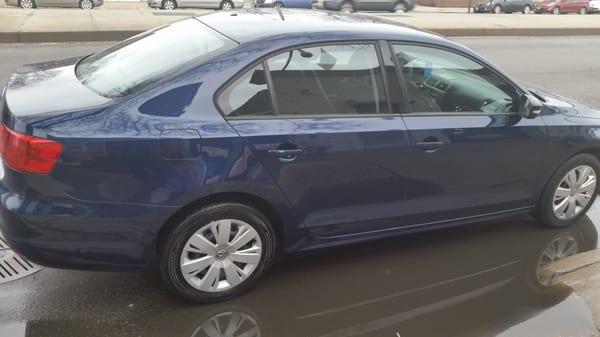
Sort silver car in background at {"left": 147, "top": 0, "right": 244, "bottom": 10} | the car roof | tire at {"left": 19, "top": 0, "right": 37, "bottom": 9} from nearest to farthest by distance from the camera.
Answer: the car roof → tire at {"left": 19, "top": 0, "right": 37, "bottom": 9} → silver car in background at {"left": 147, "top": 0, "right": 244, "bottom": 10}

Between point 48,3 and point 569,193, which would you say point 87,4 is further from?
point 569,193

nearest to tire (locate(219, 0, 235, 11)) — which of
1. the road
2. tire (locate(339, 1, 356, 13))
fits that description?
tire (locate(339, 1, 356, 13))

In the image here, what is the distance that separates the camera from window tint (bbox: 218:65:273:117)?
3.03 m

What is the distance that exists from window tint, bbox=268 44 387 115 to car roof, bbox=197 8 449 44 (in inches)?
4.3

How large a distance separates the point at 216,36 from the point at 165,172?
99cm

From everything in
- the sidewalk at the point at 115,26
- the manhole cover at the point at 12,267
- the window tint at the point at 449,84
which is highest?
the window tint at the point at 449,84

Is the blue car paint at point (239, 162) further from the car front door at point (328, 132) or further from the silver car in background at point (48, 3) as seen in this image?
the silver car in background at point (48, 3)

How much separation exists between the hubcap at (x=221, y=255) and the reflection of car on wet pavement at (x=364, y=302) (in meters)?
0.16

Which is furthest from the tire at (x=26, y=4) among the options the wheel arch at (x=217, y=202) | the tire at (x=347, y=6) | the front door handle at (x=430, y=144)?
the front door handle at (x=430, y=144)

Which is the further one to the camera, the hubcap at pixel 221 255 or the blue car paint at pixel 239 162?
the hubcap at pixel 221 255

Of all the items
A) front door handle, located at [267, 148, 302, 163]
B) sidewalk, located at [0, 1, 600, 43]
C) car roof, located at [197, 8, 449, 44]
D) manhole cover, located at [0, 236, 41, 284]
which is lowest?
manhole cover, located at [0, 236, 41, 284]

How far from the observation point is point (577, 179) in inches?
165

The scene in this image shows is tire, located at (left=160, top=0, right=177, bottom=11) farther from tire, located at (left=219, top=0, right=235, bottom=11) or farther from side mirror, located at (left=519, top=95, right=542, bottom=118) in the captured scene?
side mirror, located at (left=519, top=95, right=542, bottom=118)

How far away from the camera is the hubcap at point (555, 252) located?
3713mm
